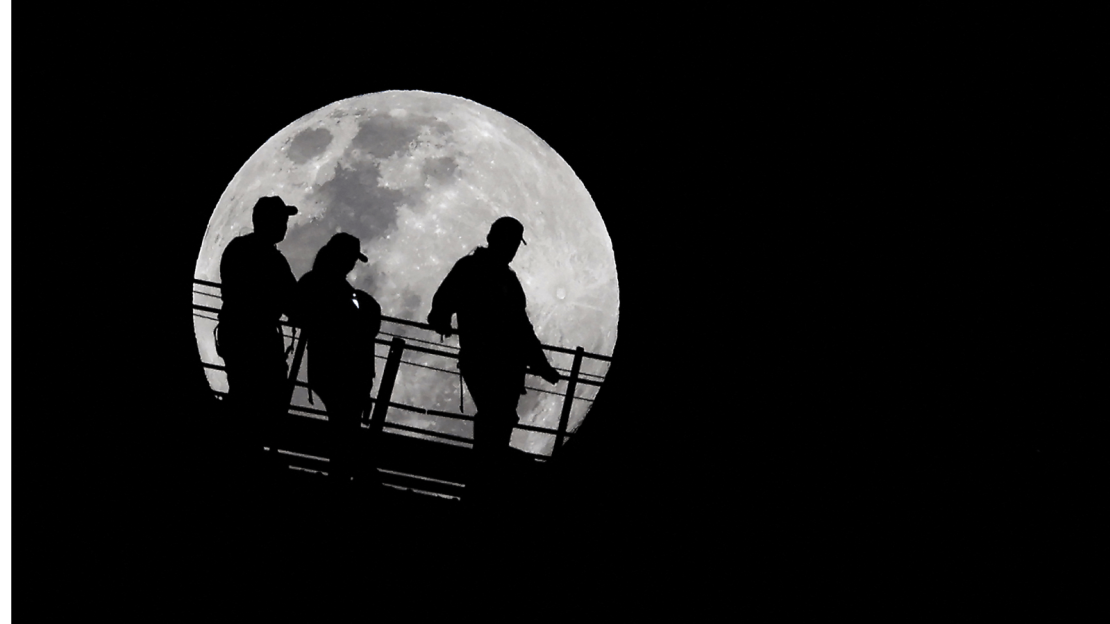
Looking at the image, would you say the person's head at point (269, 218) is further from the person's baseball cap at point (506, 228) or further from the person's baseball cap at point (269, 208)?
the person's baseball cap at point (506, 228)

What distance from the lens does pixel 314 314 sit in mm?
4582

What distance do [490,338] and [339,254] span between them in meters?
1.08

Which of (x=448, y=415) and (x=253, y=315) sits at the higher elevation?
(x=253, y=315)

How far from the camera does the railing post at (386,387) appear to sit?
4605 mm

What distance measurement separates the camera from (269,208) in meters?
4.28

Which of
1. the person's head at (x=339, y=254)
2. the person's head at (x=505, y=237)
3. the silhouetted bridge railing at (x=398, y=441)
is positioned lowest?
the silhouetted bridge railing at (x=398, y=441)

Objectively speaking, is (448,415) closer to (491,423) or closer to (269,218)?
(491,423)

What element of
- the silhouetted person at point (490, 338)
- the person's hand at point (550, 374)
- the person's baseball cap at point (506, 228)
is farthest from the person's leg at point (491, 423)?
the person's baseball cap at point (506, 228)

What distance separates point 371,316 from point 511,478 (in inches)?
52.1

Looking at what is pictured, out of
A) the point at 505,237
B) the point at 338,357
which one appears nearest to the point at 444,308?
the point at 505,237

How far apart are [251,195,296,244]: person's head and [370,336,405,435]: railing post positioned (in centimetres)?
91

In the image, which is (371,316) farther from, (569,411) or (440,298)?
(569,411)

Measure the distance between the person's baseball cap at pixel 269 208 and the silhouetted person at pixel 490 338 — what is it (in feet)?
3.15

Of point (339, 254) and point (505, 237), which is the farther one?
point (339, 254)
